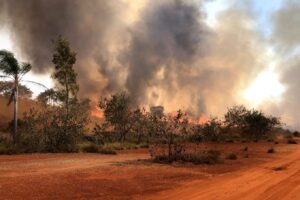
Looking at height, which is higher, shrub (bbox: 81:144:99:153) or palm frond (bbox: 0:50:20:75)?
palm frond (bbox: 0:50:20:75)

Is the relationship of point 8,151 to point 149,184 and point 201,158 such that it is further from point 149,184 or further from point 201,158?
point 149,184

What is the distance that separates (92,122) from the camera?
47219mm

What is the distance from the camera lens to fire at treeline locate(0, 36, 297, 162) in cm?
2434

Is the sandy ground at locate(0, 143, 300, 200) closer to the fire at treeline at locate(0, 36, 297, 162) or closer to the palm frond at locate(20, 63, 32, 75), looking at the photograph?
the fire at treeline at locate(0, 36, 297, 162)

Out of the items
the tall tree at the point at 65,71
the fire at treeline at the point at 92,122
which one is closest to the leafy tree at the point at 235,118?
the fire at treeline at the point at 92,122

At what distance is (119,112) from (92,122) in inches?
443

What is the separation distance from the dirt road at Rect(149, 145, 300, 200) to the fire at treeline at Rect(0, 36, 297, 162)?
20.8 ft

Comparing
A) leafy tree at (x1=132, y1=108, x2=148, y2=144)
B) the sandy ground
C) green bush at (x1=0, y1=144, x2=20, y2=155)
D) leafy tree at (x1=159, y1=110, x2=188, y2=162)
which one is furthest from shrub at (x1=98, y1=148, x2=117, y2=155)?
leafy tree at (x1=132, y1=108, x2=148, y2=144)

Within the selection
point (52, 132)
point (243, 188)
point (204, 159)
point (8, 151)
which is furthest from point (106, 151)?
point (243, 188)

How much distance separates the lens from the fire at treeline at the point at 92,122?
24.3m

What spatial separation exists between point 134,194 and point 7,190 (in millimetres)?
3934

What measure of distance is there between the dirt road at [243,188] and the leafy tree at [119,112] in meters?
41.1

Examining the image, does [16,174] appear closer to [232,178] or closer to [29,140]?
[232,178]

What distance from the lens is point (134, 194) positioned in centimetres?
1225
